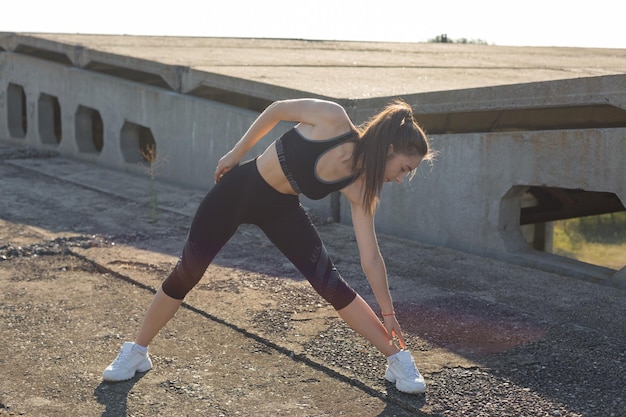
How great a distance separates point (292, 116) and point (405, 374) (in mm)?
1473

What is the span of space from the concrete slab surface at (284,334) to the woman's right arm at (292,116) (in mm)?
1218

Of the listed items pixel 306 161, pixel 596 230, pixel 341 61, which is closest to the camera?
pixel 306 161

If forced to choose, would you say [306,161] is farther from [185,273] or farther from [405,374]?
[405,374]

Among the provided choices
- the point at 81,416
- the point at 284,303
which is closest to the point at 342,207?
the point at 284,303

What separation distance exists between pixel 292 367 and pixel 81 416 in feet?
4.15

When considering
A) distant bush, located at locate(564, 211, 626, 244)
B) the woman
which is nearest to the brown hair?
the woman

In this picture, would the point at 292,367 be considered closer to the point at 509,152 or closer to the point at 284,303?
the point at 284,303

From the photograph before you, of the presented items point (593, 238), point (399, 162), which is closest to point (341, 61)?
point (399, 162)

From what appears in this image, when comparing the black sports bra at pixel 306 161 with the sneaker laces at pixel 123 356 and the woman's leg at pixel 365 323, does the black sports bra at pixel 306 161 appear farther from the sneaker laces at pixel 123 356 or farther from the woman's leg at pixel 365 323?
the sneaker laces at pixel 123 356

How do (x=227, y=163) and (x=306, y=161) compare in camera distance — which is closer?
(x=306, y=161)

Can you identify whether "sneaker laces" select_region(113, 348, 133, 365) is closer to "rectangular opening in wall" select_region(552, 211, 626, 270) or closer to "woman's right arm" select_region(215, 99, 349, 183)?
"woman's right arm" select_region(215, 99, 349, 183)

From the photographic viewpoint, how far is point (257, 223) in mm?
4738

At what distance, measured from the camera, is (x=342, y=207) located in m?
9.66

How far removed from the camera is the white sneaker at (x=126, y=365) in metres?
4.95
